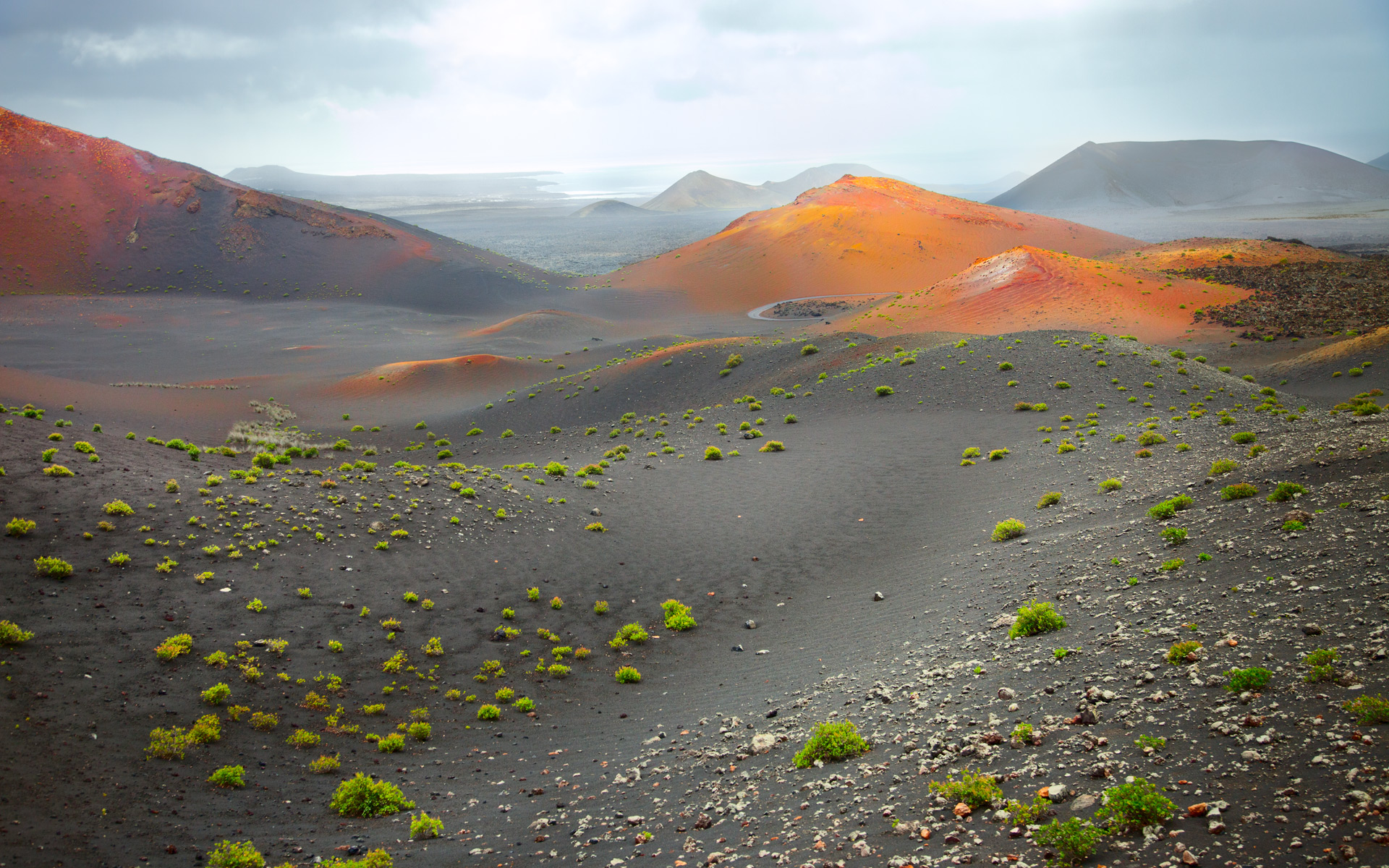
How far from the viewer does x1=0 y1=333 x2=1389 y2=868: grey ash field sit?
775cm

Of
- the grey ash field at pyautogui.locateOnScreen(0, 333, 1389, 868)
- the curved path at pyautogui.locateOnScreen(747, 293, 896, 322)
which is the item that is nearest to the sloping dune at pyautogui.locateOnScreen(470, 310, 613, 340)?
the curved path at pyautogui.locateOnScreen(747, 293, 896, 322)

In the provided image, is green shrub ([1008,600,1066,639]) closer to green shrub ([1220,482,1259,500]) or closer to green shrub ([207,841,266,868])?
green shrub ([1220,482,1259,500])

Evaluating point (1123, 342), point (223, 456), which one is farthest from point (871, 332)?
point (223, 456)

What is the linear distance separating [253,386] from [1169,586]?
59.3 metres

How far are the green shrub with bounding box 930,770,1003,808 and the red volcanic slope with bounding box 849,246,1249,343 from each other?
46846 millimetres

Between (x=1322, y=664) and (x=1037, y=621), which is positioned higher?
(x=1322, y=664)

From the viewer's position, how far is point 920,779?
8.72 m

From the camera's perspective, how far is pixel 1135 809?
659 centimetres

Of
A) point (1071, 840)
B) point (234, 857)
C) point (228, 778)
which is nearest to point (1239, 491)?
point (1071, 840)

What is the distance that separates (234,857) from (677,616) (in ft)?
33.7

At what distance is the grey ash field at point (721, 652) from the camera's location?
775 centimetres

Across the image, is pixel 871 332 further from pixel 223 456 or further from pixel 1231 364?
pixel 223 456

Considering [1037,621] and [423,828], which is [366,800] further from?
[1037,621]

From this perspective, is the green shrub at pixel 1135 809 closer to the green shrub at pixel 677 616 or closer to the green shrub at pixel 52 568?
the green shrub at pixel 677 616
